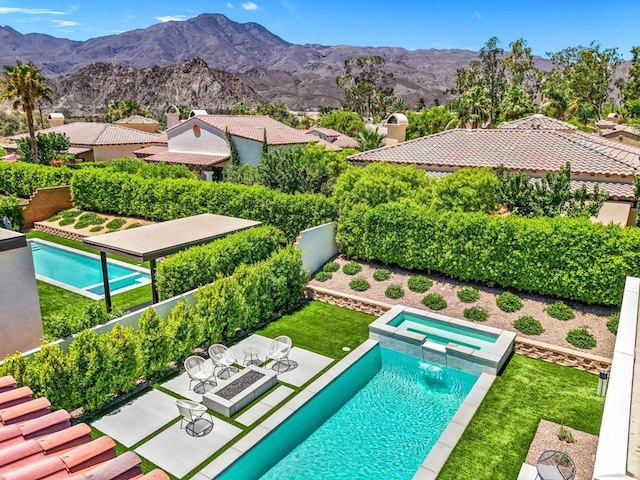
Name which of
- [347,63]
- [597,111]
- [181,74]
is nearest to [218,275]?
[597,111]

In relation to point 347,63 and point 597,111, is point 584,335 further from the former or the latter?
point 347,63

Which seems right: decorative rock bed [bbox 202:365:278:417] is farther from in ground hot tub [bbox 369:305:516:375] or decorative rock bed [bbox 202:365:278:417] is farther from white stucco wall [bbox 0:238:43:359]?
white stucco wall [bbox 0:238:43:359]

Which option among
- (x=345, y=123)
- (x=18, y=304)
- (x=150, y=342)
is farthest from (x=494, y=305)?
(x=345, y=123)

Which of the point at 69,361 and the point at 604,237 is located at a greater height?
the point at 604,237

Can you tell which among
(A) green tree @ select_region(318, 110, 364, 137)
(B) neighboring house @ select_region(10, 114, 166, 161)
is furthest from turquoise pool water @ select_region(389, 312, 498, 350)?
(A) green tree @ select_region(318, 110, 364, 137)

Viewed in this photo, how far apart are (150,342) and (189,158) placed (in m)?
28.4

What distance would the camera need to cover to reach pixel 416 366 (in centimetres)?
1490

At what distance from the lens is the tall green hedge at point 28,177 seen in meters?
33.3

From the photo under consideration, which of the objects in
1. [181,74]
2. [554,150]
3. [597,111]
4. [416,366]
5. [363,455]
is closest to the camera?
[363,455]

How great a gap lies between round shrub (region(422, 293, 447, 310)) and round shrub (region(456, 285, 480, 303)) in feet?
2.27

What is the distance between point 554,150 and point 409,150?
8312 mm

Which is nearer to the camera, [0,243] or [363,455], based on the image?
[363,455]

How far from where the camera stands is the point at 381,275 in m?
20.2

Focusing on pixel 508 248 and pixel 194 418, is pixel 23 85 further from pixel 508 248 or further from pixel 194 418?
pixel 508 248
